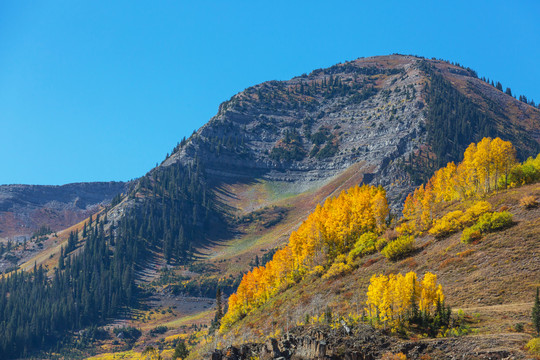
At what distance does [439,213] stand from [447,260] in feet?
92.4

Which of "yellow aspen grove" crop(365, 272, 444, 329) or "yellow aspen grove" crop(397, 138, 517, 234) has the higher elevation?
"yellow aspen grove" crop(397, 138, 517, 234)

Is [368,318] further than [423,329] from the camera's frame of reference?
Yes

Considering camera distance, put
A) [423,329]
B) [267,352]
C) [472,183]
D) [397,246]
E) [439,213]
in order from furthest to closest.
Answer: [472,183] < [439,213] < [397,246] < [267,352] < [423,329]

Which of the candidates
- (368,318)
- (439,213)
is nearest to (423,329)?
(368,318)

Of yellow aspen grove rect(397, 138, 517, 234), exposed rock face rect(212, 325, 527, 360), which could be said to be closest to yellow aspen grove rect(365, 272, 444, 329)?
exposed rock face rect(212, 325, 527, 360)

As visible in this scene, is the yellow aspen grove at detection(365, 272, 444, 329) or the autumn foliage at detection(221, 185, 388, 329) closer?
the yellow aspen grove at detection(365, 272, 444, 329)

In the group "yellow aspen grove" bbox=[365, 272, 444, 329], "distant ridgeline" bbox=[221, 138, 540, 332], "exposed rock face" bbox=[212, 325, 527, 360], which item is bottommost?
"exposed rock face" bbox=[212, 325, 527, 360]

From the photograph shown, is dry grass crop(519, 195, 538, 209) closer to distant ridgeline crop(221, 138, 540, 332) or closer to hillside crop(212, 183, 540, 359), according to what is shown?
hillside crop(212, 183, 540, 359)

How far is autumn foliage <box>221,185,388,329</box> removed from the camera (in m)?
116

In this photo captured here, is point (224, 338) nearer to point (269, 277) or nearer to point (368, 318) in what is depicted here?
point (269, 277)

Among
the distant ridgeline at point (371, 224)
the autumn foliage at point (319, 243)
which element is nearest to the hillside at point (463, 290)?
the distant ridgeline at point (371, 224)

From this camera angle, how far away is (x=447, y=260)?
8256 centimetres

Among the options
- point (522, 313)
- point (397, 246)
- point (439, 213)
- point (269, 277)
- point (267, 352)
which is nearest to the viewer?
point (522, 313)

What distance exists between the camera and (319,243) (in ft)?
385
